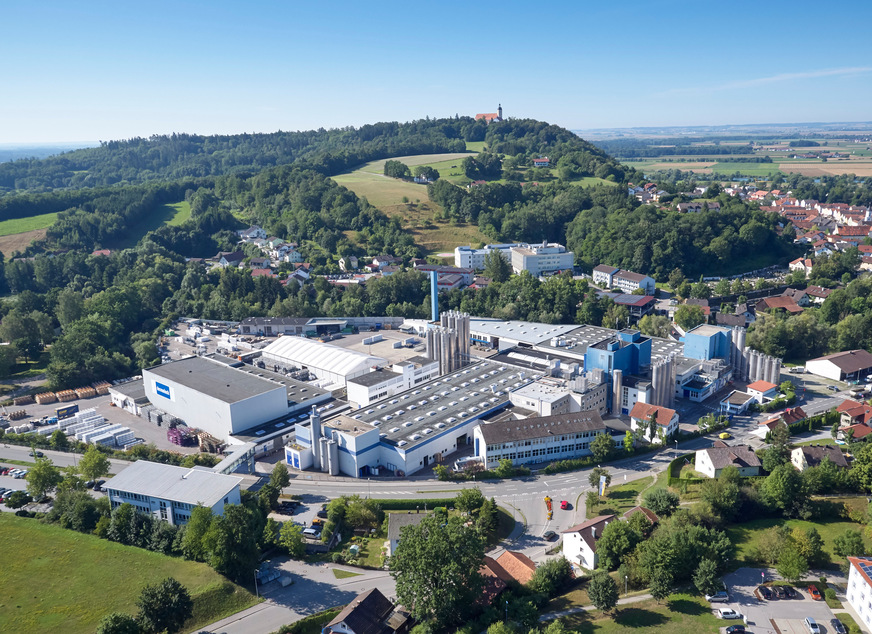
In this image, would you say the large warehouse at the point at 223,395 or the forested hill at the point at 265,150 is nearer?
the large warehouse at the point at 223,395

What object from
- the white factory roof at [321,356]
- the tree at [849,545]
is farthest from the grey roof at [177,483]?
the tree at [849,545]

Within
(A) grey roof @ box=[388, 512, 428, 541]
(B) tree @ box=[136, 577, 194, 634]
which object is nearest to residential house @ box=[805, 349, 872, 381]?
(A) grey roof @ box=[388, 512, 428, 541]

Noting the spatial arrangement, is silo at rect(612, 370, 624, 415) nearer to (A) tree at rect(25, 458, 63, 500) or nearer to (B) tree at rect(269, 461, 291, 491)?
(B) tree at rect(269, 461, 291, 491)

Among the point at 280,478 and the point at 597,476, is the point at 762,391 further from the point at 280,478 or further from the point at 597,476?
the point at 280,478

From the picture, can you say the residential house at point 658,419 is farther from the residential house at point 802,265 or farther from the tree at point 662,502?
the residential house at point 802,265

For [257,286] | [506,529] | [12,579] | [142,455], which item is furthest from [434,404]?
[257,286]

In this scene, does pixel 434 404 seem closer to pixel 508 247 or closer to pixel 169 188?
pixel 508 247
